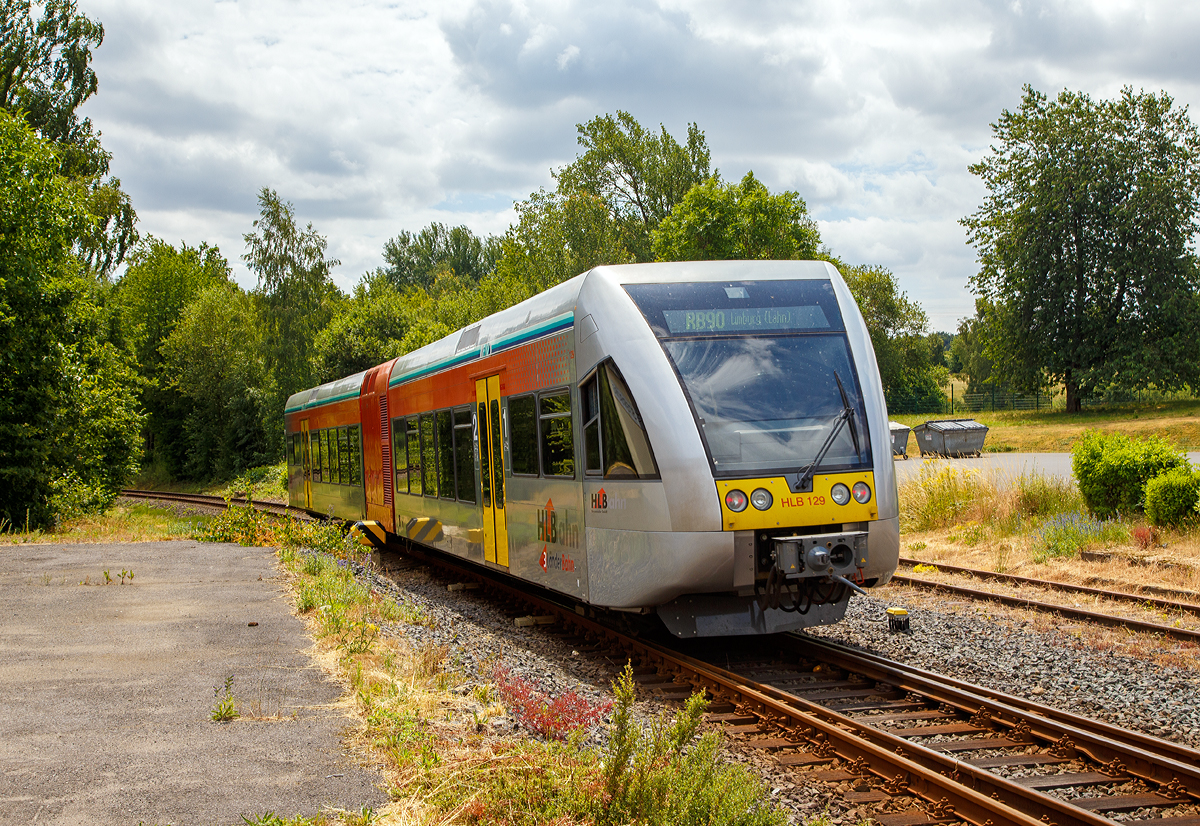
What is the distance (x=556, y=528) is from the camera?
9.15m

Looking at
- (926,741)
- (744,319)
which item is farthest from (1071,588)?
(926,741)

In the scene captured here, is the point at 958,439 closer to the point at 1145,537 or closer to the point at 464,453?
the point at 1145,537

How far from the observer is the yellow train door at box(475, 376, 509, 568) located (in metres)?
10.7

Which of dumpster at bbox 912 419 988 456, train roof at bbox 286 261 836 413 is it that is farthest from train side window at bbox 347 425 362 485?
dumpster at bbox 912 419 988 456

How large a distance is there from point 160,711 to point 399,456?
30.6 feet

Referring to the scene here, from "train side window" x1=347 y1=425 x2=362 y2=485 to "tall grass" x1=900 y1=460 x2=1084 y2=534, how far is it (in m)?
9.85

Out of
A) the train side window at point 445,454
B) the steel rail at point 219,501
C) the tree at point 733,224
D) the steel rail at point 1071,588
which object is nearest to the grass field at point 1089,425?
the tree at point 733,224

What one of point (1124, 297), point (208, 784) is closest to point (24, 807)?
point (208, 784)

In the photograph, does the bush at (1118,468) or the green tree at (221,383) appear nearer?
the bush at (1118,468)

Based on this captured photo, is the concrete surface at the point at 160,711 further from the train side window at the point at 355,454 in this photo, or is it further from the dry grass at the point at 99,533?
the train side window at the point at 355,454

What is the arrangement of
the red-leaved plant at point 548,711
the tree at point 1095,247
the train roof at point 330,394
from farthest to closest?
the tree at point 1095,247 → the train roof at point 330,394 → the red-leaved plant at point 548,711

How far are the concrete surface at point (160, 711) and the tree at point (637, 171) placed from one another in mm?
43838

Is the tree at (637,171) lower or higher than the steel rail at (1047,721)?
higher

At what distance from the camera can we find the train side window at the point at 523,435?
31.6ft
